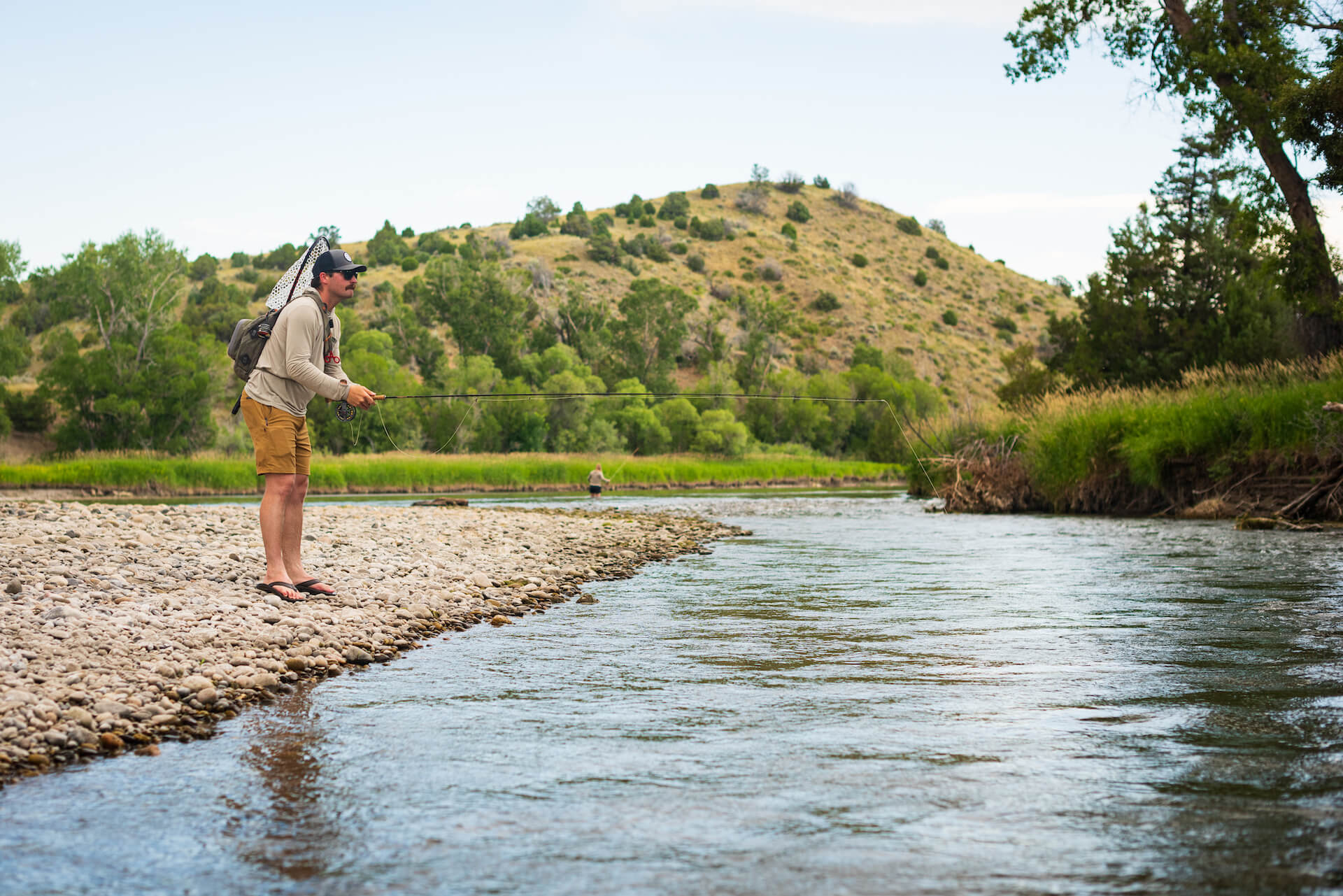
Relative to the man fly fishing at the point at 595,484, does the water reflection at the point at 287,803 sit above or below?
below

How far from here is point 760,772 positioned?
4027mm

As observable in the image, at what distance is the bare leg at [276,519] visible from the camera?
273 inches

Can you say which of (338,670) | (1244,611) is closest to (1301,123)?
(1244,611)

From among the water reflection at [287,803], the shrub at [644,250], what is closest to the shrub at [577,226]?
the shrub at [644,250]

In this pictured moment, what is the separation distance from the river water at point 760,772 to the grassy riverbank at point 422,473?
2510cm

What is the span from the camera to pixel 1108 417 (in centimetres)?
2023

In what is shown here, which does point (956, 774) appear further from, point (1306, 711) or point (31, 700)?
point (31, 700)

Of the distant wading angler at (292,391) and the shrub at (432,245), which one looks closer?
the distant wading angler at (292,391)

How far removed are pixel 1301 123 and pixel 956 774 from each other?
13011mm

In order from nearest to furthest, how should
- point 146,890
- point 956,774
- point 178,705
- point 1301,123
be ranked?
point 146,890 < point 956,774 < point 178,705 < point 1301,123

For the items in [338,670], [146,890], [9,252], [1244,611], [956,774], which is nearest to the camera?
[146,890]

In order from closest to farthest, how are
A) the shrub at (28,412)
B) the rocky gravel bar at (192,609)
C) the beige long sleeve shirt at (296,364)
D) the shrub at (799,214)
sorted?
the rocky gravel bar at (192,609) < the beige long sleeve shirt at (296,364) < the shrub at (28,412) < the shrub at (799,214)

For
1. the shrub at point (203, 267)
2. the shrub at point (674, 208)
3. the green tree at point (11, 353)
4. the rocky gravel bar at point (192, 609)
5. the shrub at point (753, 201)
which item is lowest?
the rocky gravel bar at point (192, 609)

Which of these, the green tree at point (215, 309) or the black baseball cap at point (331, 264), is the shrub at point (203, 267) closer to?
the green tree at point (215, 309)
